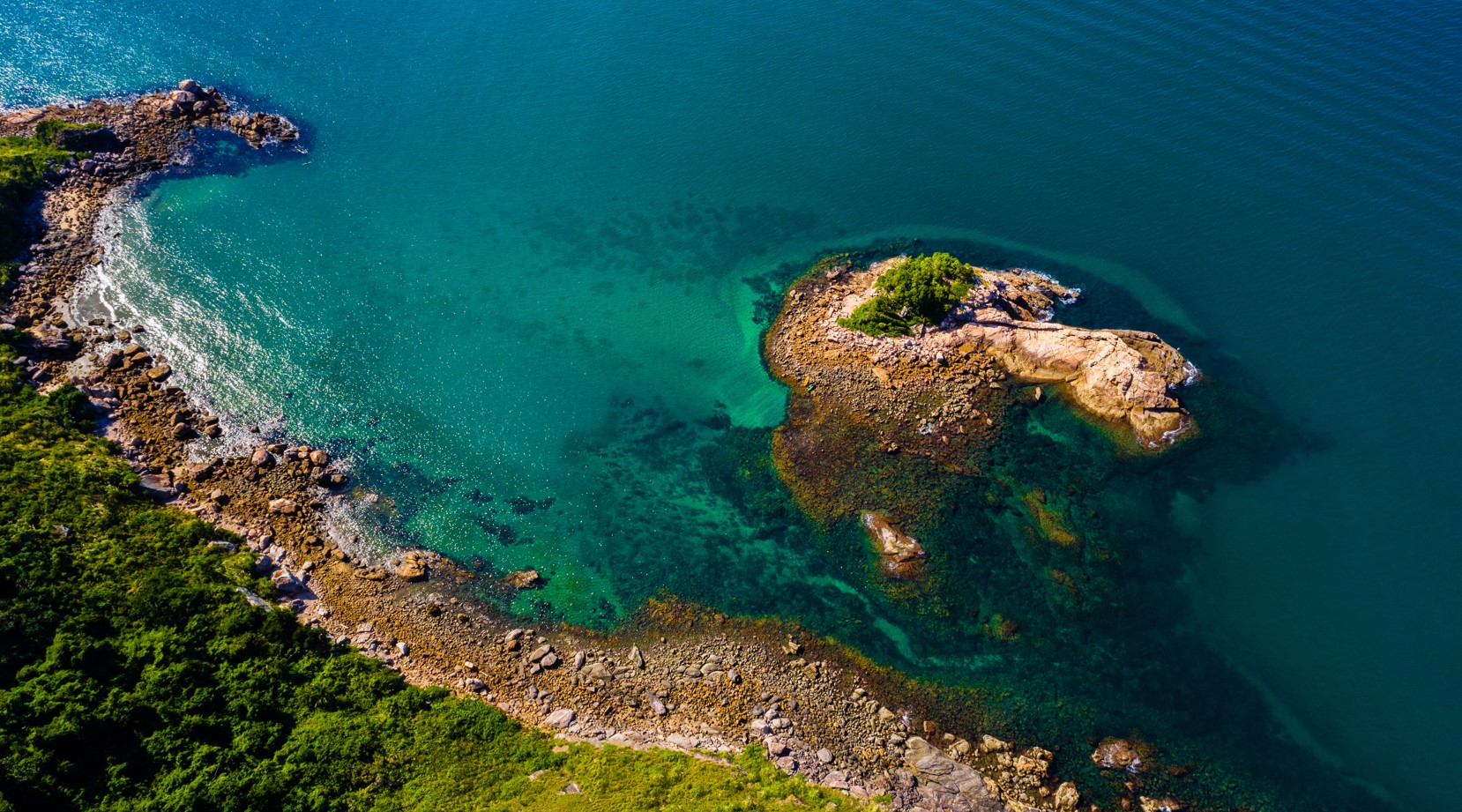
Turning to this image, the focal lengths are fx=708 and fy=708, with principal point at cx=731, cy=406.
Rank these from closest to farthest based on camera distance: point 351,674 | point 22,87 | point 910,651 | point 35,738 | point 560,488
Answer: point 35,738, point 351,674, point 910,651, point 560,488, point 22,87

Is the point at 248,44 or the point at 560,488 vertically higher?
the point at 248,44

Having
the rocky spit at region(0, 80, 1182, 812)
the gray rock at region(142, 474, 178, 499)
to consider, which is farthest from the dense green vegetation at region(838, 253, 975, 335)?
the gray rock at region(142, 474, 178, 499)

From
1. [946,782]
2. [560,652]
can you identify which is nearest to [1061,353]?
[946,782]

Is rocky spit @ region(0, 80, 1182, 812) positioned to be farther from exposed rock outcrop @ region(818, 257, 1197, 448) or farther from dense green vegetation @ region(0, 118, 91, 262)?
exposed rock outcrop @ region(818, 257, 1197, 448)

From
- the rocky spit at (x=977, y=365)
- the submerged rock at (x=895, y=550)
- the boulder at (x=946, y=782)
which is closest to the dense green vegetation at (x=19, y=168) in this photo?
the rocky spit at (x=977, y=365)

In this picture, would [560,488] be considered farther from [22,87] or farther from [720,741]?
[22,87]

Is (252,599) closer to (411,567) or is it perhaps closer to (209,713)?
(209,713)

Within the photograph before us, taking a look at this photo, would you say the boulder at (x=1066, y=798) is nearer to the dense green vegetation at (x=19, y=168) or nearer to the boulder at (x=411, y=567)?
the boulder at (x=411, y=567)

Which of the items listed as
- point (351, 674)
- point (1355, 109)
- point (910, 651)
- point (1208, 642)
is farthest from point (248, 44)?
point (1355, 109)
